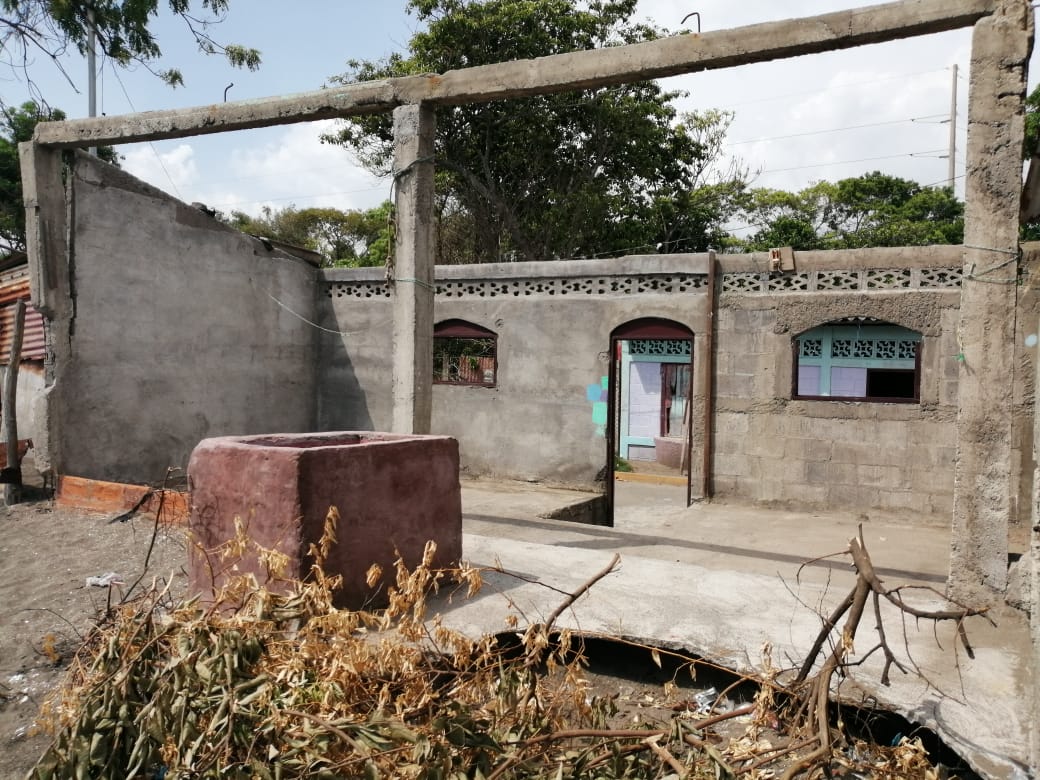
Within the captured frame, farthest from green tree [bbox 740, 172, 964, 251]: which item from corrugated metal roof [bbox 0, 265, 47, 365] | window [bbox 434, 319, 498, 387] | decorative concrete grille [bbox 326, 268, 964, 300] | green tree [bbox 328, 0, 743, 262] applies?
corrugated metal roof [bbox 0, 265, 47, 365]

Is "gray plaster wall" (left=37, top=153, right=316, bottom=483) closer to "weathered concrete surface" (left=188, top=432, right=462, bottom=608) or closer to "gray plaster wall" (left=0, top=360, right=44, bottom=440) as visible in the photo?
"gray plaster wall" (left=0, top=360, right=44, bottom=440)

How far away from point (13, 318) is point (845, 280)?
997 cm

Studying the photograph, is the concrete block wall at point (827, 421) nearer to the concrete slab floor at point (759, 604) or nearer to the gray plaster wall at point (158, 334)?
the concrete slab floor at point (759, 604)

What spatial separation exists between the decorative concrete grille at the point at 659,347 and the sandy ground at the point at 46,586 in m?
11.9

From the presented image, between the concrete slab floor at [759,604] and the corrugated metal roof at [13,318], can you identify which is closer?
the concrete slab floor at [759,604]

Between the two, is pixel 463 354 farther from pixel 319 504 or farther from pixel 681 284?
pixel 319 504

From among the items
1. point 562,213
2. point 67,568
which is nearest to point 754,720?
point 67,568

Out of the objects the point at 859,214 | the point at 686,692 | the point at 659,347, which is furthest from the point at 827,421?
the point at 859,214

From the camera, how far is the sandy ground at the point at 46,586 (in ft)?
10.3

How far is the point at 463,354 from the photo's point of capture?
17.4 meters

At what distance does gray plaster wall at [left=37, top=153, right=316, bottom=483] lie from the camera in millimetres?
7582

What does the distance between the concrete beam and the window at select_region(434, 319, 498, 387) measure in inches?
165

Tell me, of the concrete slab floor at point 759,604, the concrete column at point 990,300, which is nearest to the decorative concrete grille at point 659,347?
the concrete slab floor at point 759,604

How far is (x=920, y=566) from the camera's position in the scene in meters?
5.69
